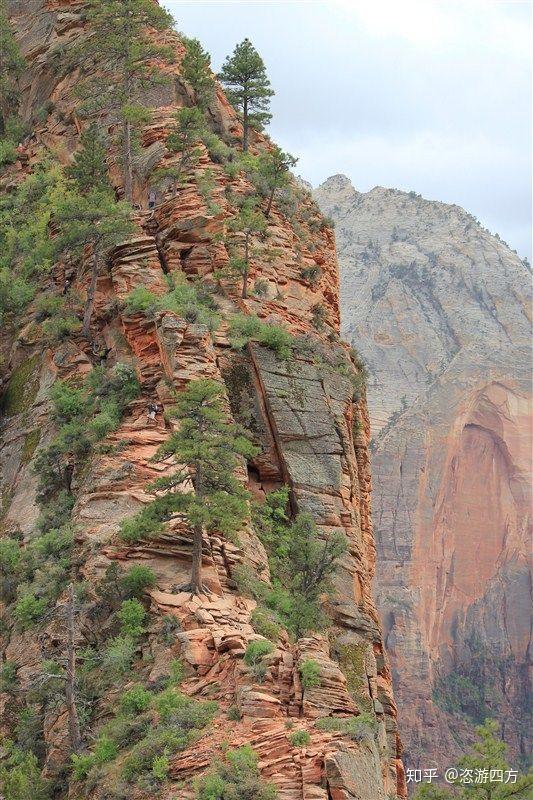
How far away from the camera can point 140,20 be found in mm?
54219

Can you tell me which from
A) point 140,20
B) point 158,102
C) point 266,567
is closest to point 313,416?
point 266,567

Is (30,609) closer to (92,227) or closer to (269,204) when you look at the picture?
(92,227)

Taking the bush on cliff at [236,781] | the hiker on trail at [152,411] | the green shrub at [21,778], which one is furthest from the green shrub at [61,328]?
the bush on cliff at [236,781]

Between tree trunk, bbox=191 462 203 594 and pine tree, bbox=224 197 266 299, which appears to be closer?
tree trunk, bbox=191 462 203 594

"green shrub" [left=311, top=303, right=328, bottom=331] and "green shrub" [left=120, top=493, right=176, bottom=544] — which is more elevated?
"green shrub" [left=311, top=303, right=328, bottom=331]

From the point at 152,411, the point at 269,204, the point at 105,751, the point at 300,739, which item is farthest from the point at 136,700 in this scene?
the point at 269,204

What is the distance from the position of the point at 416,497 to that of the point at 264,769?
296ft

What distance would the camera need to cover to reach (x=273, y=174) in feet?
161

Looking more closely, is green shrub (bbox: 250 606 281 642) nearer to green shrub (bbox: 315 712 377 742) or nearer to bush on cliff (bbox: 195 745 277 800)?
green shrub (bbox: 315 712 377 742)

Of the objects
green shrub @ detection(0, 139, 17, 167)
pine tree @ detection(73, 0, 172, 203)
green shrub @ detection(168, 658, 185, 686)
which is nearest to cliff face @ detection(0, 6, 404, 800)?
green shrub @ detection(168, 658, 185, 686)

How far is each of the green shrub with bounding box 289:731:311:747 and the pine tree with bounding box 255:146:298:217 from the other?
2580 centimetres

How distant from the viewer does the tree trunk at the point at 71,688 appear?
99.6 feet

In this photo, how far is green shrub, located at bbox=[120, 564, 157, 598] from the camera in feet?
106

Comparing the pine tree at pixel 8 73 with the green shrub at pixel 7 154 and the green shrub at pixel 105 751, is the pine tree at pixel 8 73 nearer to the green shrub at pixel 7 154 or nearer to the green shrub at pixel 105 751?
the green shrub at pixel 7 154
